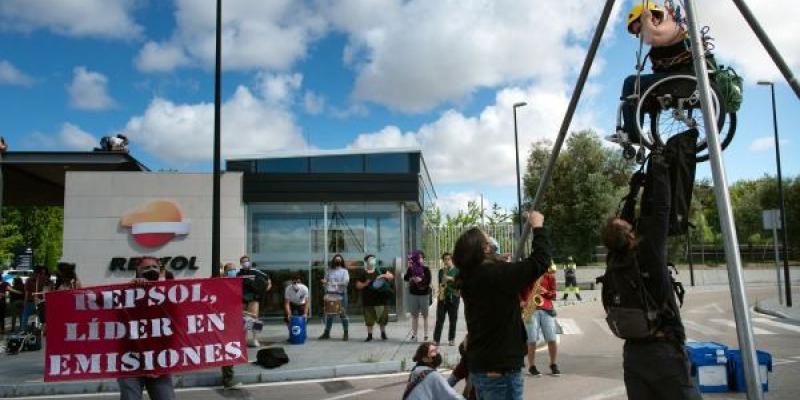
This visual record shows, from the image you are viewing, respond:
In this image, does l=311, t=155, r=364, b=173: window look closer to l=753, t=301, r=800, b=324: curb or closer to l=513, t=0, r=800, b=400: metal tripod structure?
l=753, t=301, r=800, b=324: curb

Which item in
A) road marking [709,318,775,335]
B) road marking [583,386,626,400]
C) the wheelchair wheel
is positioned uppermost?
the wheelchair wheel

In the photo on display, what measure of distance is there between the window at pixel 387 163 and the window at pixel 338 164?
0.91 ft

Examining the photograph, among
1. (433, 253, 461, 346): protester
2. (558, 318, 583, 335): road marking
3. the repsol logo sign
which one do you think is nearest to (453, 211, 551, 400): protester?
(433, 253, 461, 346): protester

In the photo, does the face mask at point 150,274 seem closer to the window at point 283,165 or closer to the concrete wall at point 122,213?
the concrete wall at point 122,213

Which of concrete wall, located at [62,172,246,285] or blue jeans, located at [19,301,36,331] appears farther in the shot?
concrete wall, located at [62,172,246,285]

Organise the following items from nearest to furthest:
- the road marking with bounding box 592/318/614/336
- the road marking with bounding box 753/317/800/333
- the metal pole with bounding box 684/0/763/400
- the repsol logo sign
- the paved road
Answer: the metal pole with bounding box 684/0/763/400 < the paved road < the road marking with bounding box 753/317/800/333 < the road marking with bounding box 592/318/614/336 < the repsol logo sign

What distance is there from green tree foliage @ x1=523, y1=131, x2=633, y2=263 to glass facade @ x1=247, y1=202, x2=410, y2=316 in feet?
84.3

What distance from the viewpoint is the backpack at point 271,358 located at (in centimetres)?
1112

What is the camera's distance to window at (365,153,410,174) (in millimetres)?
19781

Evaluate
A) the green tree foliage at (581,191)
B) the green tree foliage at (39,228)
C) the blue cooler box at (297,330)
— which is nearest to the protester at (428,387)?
the blue cooler box at (297,330)

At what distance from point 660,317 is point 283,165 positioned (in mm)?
16908

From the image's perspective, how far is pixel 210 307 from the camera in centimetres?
871

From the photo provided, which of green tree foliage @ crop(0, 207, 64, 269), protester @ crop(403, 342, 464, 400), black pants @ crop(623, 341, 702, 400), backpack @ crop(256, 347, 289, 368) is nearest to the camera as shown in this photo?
black pants @ crop(623, 341, 702, 400)

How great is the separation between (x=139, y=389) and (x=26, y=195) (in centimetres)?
2151
